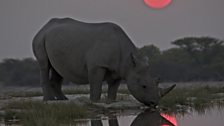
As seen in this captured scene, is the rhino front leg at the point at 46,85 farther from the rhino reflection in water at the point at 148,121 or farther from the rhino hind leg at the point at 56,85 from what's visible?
A: the rhino reflection in water at the point at 148,121

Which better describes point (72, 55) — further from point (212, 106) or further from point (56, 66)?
point (212, 106)

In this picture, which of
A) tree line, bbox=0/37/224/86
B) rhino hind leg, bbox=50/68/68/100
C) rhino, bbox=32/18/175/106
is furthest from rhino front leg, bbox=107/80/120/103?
tree line, bbox=0/37/224/86

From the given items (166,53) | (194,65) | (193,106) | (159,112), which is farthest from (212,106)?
(166,53)

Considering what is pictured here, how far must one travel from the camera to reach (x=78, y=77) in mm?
14594

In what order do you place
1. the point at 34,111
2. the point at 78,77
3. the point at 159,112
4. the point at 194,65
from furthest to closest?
the point at 194,65 < the point at 78,77 < the point at 159,112 < the point at 34,111

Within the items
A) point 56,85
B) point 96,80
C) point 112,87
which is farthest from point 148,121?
point 56,85

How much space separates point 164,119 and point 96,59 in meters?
3.45

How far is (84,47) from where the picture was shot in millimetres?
14227

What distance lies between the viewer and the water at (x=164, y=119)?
10094mm

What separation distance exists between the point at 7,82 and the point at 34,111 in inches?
1703

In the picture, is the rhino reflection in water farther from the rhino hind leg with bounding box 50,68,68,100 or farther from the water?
the rhino hind leg with bounding box 50,68,68,100

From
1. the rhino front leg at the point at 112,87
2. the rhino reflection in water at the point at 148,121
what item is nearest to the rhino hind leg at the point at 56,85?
the rhino front leg at the point at 112,87

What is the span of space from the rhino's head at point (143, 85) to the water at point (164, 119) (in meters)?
0.65

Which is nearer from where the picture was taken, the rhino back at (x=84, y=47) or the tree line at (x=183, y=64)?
the rhino back at (x=84, y=47)
